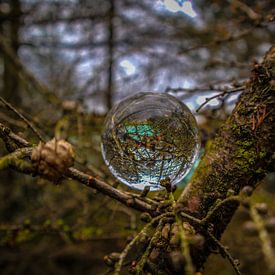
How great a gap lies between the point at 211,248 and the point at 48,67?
13.2 feet

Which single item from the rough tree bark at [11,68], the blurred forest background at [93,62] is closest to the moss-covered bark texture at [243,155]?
the blurred forest background at [93,62]

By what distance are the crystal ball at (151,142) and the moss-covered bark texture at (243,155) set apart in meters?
0.09

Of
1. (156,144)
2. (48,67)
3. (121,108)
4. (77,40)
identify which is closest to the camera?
(156,144)

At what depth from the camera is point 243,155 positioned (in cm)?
123

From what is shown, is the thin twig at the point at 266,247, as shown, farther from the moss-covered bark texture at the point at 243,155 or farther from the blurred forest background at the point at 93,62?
the blurred forest background at the point at 93,62

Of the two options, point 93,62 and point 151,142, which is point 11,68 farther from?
point 151,142

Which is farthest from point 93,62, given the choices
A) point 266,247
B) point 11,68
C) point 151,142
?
point 266,247

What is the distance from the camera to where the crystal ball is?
3.89 ft

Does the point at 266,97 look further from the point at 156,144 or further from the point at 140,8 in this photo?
the point at 140,8

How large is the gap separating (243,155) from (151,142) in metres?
0.31

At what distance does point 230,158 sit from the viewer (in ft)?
4.11

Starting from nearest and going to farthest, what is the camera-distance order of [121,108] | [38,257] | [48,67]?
[121,108] → [38,257] → [48,67]

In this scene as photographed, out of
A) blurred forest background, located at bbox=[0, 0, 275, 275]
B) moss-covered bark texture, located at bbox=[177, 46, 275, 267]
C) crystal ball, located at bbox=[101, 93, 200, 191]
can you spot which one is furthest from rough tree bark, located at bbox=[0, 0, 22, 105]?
moss-covered bark texture, located at bbox=[177, 46, 275, 267]

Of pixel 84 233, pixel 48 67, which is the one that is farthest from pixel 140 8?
pixel 84 233
